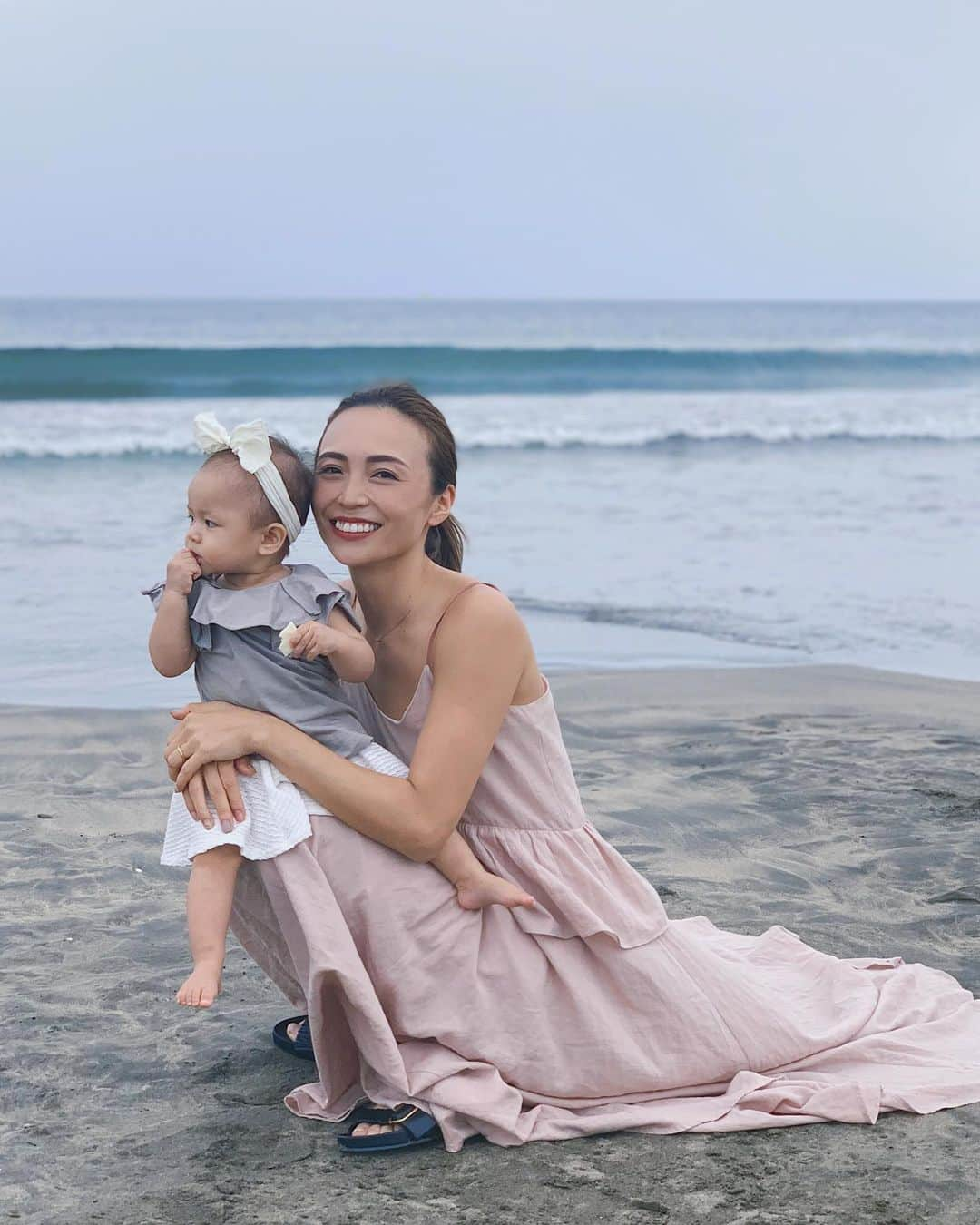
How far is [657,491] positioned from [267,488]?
11.6m

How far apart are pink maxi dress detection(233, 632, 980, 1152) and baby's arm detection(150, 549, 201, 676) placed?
0.39 m

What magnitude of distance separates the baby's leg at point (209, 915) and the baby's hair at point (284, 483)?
0.63 m

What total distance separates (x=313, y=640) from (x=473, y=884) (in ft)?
1.78

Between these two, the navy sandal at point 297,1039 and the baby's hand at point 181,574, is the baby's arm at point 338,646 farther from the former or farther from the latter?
the navy sandal at point 297,1039

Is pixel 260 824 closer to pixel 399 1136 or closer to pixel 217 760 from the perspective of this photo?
pixel 217 760

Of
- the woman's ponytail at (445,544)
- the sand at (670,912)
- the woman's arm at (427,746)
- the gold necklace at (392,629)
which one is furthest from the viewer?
the woman's ponytail at (445,544)

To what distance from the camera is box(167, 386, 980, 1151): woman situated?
2.80 m

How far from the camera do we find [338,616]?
2.96 meters

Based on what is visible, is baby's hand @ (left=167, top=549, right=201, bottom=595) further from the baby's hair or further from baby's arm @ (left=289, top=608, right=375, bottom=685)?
baby's arm @ (left=289, top=608, right=375, bottom=685)

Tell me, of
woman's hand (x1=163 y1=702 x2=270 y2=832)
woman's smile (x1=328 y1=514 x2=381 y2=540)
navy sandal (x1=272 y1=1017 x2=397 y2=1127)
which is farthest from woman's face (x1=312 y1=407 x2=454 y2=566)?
navy sandal (x1=272 y1=1017 x2=397 y2=1127)

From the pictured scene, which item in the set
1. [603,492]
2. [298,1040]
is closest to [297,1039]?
[298,1040]

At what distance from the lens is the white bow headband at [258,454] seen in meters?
2.94

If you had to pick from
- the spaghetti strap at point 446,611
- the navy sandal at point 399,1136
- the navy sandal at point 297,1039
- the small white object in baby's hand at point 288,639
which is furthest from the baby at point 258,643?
the navy sandal at point 297,1039

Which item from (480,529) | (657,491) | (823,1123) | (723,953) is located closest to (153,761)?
(723,953)
